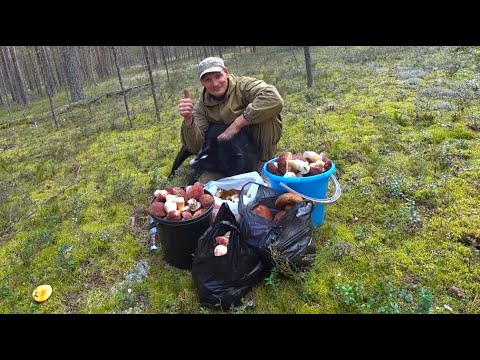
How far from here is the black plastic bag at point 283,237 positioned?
2750mm

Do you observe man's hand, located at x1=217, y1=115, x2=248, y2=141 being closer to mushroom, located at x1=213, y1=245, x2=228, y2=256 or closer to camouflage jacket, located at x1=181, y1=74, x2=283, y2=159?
camouflage jacket, located at x1=181, y1=74, x2=283, y2=159

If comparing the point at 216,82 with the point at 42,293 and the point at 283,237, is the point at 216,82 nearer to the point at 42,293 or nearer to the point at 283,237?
the point at 283,237

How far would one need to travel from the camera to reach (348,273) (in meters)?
2.90

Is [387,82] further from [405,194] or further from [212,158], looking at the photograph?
[212,158]

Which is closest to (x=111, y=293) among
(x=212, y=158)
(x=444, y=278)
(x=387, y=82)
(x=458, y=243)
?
(x=212, y=158)

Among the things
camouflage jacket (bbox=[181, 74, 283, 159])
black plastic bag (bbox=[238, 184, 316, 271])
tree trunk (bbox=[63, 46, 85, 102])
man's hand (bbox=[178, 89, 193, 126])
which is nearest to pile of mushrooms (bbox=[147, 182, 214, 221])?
black plastic bag (bbox=[238, 184, 316, 271])

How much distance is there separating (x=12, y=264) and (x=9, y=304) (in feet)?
2.42

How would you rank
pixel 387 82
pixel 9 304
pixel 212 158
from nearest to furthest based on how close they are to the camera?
pixel 9 304 → pixel 212 158 → pixel 387 82

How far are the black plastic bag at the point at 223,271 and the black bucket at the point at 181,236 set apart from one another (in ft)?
1.11

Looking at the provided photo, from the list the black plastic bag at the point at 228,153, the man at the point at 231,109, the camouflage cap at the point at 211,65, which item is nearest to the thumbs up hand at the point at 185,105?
the man at the point at 231,109

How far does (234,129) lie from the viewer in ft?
12.3

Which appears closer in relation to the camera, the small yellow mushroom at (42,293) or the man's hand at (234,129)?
the small yellow mushroom at (42,293)

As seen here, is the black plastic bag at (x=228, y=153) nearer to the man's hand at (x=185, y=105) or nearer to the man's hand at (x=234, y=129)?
the man's hand at (x=234, y=129)

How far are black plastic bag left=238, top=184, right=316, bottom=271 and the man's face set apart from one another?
1.45 m
